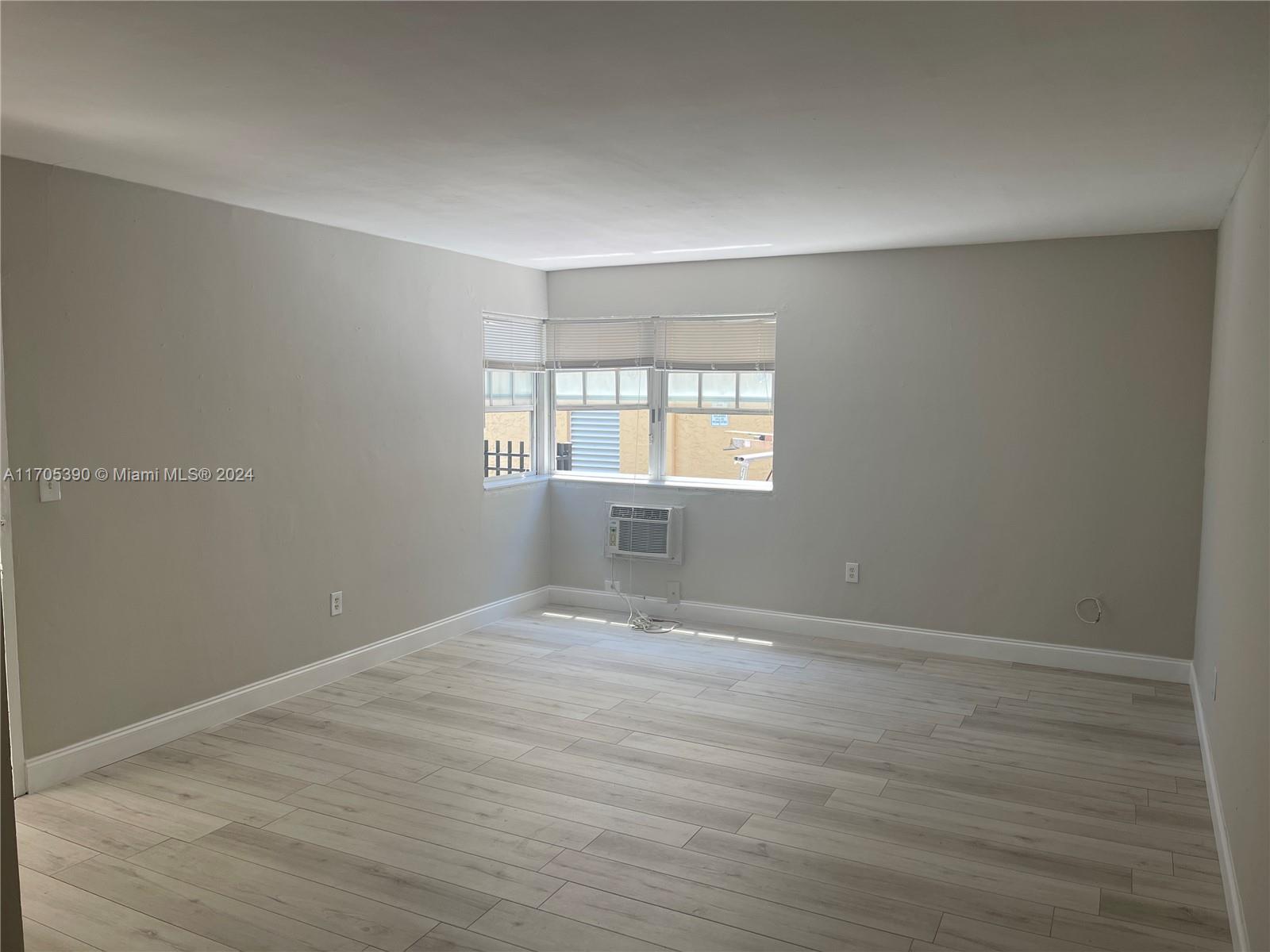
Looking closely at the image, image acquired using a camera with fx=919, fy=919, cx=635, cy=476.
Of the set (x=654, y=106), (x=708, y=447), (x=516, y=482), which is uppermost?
(x=654, y=106)

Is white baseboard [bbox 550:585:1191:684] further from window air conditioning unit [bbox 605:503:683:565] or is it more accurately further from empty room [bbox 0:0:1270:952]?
window air conditioning unit [bbox 605:503:683:565]

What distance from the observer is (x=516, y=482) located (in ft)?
20.8

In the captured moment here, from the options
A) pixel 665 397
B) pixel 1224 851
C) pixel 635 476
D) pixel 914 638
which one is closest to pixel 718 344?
pixel 665 397

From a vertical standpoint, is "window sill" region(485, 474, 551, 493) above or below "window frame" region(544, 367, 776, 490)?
below

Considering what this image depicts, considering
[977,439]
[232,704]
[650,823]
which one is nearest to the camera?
[650,823]

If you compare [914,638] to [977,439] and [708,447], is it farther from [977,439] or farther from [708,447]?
[708,447]

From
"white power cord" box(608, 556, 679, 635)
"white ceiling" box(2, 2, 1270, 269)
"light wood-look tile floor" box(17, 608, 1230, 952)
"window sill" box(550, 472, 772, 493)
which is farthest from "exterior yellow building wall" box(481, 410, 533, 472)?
"white ceiling" box(2, 2, 1270, 269)

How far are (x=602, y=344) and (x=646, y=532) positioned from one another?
1.37 meters

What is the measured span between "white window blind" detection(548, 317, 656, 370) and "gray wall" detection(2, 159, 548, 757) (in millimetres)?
851

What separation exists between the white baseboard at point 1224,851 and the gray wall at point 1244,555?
0.19 feet

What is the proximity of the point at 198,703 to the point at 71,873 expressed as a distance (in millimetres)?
1220

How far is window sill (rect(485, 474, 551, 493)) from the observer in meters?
6.12

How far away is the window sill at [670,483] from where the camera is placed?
6070 mm

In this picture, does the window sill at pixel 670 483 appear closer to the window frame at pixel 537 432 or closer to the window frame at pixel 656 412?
the window frame at pixel 656 412
